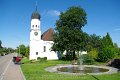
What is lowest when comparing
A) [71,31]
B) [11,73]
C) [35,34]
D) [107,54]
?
[11,73]

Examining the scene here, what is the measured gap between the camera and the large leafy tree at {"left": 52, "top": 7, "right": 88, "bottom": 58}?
49.8 meters

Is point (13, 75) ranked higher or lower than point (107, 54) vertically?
lower

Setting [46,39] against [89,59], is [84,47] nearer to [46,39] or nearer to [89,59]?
[89,59]

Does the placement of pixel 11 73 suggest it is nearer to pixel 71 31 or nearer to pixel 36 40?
pixel 71 31

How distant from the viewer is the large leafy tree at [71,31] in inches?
1962

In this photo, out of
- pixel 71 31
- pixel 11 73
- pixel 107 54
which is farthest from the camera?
pixel 71 31

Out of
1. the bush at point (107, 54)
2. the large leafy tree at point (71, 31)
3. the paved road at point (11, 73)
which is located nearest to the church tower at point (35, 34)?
the large leafy tree at point (71, 31)

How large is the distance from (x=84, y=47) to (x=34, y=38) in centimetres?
1674

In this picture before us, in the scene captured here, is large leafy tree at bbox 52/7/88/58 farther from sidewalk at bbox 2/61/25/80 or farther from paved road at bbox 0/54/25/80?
sidewalk at bbox 2/61/25/80

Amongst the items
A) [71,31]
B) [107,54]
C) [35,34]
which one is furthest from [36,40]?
[107,54]

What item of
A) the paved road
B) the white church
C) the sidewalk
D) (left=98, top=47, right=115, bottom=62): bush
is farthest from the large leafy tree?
the sidewalk

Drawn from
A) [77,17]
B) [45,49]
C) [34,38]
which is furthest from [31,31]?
[77,17]

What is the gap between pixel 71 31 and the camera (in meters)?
50.1

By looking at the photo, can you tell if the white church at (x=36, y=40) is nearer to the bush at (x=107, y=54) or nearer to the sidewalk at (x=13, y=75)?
the bush at (x=107, y=54)
